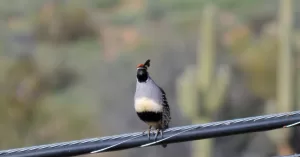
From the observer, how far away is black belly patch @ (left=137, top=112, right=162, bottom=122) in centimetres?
271

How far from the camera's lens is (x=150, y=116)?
274cm

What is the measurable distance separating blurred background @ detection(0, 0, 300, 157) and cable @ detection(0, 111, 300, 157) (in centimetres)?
373

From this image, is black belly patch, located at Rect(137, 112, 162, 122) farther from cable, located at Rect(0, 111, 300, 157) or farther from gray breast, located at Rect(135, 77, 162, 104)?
cable, located at Rect(0, 111, 300, 157)

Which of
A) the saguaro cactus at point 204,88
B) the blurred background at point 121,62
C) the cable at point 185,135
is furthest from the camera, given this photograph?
the blurred background at point 121,62

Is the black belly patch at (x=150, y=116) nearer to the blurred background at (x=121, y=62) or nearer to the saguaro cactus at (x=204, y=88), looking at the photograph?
the saguaro cactus at (x=204, y=88)

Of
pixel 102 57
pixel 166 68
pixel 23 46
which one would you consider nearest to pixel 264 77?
pixel 166 68

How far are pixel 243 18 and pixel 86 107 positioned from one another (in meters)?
1.55

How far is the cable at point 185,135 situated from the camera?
2.08m

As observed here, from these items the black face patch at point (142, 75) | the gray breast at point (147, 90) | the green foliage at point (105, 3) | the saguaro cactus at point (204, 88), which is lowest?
the saguaro cactus at point (204, 88)

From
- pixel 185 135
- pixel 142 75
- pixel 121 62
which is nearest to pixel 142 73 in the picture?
pixel 142 75

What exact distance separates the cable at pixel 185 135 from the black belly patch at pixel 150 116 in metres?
0.58

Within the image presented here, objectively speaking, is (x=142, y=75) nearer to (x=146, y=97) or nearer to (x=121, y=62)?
(x=146, y=97)

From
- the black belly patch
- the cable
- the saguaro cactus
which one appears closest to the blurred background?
the saguaro cactus

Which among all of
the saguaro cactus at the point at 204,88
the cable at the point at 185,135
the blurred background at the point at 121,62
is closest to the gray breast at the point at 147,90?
the cable at the point at 185,135
